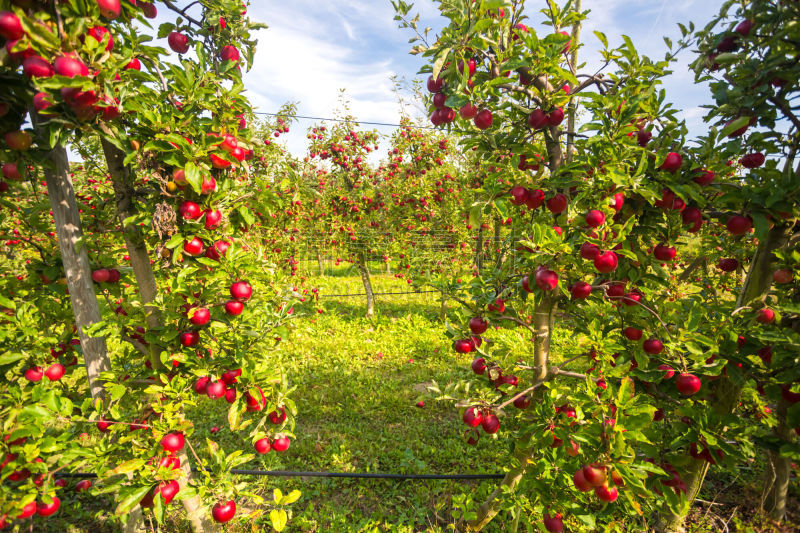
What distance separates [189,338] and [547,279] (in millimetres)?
2019

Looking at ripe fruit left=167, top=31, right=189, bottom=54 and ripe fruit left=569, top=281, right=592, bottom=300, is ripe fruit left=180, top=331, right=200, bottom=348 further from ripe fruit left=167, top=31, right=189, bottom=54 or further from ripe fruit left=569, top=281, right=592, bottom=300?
ripe fruit left=569, top=281, right=592, bottom=300

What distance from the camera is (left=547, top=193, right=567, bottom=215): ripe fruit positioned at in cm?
210

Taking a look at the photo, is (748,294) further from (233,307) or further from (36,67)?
(36,67)

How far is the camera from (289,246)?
26.0 feet

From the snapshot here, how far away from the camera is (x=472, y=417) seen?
6.63 feet

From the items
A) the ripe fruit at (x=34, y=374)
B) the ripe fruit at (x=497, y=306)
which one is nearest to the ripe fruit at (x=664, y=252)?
the ripe fruit at (x=497, y=306)

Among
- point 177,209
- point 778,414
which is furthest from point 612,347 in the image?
point 177,209

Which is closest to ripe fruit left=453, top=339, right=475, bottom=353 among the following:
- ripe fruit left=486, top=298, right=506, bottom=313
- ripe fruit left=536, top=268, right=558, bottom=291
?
ripe fruit left=486, top=298, right=506, bottom=313

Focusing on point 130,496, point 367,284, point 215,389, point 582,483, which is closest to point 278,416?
point 215,389

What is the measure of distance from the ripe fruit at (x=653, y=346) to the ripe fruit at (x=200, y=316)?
2520mm

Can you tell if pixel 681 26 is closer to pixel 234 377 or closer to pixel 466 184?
pixel 234 377

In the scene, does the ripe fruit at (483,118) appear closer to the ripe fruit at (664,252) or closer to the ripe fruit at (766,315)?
the ripe fruit at (664,252)

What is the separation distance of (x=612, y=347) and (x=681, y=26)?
210cm

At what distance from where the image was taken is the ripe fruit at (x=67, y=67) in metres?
1.44
